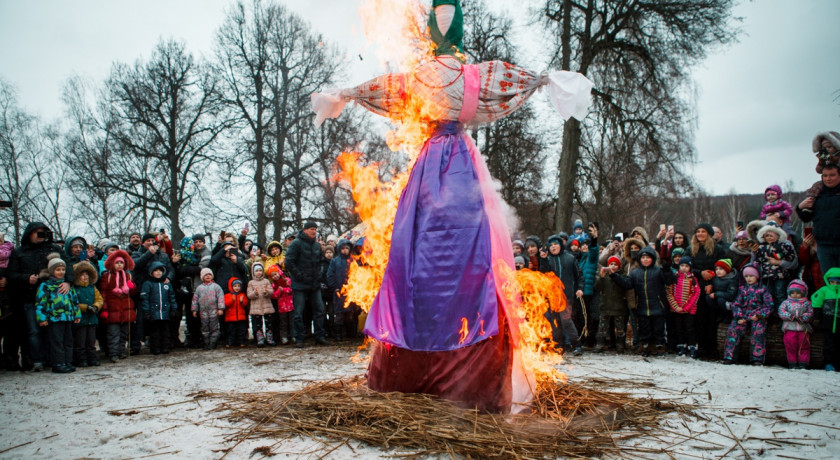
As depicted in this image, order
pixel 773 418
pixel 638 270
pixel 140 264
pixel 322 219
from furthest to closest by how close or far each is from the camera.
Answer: pixel 322 219 < pixel 140 264 < pixel 638 270 < pixel 773 418

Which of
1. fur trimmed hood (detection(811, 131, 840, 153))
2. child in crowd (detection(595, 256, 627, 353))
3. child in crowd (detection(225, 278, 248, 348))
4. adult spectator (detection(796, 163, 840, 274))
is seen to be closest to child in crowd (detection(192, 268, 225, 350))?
child in crowd (detection(225, 278, 248, 348))

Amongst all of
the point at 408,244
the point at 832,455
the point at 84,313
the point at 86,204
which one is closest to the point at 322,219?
the point at 86,204

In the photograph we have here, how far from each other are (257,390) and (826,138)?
6.00 m

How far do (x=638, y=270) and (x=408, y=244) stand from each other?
550 cm

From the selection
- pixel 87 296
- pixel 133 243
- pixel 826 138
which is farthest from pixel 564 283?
pixel 133 243

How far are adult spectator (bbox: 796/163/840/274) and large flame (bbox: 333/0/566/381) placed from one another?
3.08 m

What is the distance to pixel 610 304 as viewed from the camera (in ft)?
27.0

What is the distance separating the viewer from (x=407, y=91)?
4.09m

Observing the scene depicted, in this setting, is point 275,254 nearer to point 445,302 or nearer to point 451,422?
point 445,302

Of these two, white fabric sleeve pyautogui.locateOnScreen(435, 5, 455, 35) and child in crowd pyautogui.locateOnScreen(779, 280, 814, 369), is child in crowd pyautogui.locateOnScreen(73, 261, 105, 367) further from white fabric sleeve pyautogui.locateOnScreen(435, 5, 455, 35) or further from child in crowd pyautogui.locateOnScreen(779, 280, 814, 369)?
child in crowd pyautogui.locateOnScreen(779, 280, 814, 369)

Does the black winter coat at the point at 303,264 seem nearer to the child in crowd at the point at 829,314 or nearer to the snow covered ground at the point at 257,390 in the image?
the snow covered ground at the point at 257,390

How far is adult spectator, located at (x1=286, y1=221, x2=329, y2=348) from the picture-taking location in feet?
29.8

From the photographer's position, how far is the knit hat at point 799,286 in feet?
20.7

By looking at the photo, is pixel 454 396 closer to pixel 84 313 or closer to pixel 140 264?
pixel 84 313
